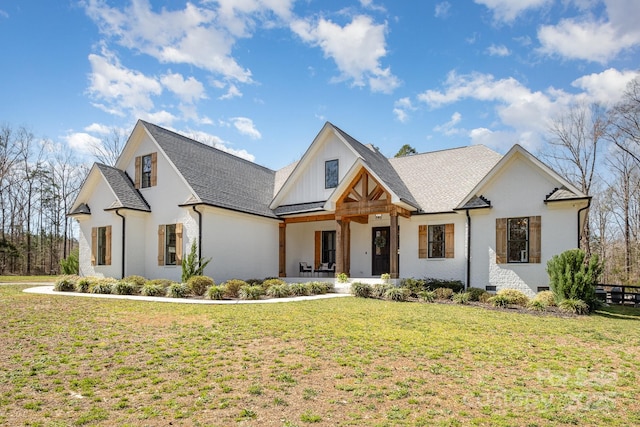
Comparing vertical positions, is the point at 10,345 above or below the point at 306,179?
below

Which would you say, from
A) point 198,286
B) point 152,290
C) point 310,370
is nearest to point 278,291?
point 198,286

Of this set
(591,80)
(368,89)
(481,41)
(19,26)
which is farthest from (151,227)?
(591,80)

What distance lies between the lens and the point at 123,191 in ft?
63.4

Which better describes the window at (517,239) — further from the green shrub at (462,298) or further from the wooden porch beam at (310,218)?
the wooden porch beam at (310,218)

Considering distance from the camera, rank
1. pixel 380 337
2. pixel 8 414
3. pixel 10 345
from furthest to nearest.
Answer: pixel 380 337 < pixel 10 345 < pixel 8 414

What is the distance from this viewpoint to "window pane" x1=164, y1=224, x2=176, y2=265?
18.7 m

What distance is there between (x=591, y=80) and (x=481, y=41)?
18042 mm

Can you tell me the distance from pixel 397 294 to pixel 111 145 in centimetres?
3355

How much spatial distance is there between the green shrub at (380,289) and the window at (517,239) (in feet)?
15.7

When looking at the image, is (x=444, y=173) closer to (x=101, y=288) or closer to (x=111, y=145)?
(x=101, y=288)

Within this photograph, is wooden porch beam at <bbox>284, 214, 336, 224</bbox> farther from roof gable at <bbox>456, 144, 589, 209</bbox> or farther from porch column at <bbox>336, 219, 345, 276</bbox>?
roof gable at <bbox>456, 144, 589, 209</bbox>

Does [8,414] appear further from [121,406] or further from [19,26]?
[19,26]

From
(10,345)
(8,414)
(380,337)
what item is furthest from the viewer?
(380,337)

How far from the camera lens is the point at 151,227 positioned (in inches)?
760
